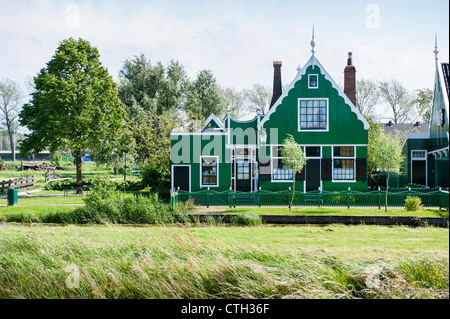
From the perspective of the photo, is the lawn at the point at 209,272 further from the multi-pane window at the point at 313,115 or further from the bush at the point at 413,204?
the multi-pane window at the point at 313,115

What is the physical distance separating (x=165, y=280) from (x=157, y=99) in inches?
1194

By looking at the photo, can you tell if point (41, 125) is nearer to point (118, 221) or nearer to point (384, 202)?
point (118, 221)

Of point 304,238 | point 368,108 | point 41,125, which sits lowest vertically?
point 304,238

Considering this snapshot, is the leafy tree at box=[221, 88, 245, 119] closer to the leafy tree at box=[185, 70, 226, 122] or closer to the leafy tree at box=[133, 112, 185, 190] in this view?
the leafy tree at box=[185, 70, 226, 122]

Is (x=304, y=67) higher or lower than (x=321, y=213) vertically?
higher

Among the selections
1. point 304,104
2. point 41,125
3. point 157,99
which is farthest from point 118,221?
point 157,99

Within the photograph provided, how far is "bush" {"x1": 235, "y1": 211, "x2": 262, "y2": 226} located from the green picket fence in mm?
2574

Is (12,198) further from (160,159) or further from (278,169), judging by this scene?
(278,169)

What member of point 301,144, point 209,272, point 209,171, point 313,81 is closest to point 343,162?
point 301,144

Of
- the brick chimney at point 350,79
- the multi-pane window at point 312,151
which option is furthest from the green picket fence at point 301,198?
the brick chimney at point 350,79

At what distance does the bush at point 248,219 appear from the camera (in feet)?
47.5

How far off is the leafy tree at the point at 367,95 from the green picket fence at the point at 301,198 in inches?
414

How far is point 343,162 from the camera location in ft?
66.8
